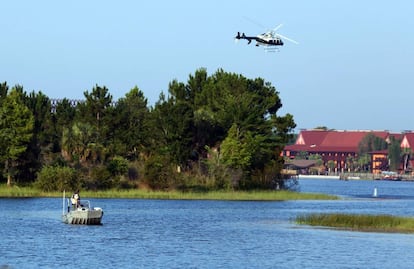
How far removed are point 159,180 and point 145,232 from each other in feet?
142

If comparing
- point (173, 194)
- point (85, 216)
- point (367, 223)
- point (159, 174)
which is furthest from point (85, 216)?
point (173, 194)

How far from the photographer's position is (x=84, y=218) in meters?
76.9

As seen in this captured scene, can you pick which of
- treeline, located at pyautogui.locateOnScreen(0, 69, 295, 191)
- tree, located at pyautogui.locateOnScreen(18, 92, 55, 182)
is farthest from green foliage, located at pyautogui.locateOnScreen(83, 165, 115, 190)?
tree, located at pyautogui.locateOnScreen(18, 92, 55, 182)

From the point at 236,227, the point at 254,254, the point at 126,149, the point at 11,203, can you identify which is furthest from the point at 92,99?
the point at 254,254

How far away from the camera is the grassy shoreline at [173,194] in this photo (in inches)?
4407

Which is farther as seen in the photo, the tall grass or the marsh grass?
the tall grass

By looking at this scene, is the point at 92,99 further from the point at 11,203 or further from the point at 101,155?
the point at 11,203

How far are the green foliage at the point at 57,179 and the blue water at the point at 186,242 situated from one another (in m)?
13.5

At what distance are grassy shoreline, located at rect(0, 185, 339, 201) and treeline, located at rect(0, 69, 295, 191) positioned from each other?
1020 millimetres

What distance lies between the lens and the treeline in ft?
382

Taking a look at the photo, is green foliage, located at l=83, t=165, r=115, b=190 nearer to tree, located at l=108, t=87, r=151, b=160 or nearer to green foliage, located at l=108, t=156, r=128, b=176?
green foliage, located at l=108, t=156, r=128, b=176

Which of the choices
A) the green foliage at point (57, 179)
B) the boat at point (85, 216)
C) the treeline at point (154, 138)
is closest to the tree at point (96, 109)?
the treeline at point (154, 138)

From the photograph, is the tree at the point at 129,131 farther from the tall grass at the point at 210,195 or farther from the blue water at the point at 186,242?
the blue water at the point at 186,242

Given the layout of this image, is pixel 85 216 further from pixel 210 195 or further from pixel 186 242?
pixel 210 195
